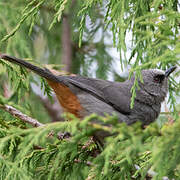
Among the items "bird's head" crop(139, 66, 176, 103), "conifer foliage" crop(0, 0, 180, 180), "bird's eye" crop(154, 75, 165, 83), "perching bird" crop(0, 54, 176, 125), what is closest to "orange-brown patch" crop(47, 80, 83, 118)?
"perching bird" crop(0, 54, 176, 125)

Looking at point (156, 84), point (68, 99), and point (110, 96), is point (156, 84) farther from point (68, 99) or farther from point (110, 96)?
point (68, 99)

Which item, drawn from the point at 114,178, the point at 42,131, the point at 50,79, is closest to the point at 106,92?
the point at 50,79

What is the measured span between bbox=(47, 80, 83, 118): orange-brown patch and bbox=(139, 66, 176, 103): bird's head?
742mm

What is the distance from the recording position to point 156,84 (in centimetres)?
345

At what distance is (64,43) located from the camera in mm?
5285

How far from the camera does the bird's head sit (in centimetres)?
336

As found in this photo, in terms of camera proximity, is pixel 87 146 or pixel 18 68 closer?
pixel 87 146

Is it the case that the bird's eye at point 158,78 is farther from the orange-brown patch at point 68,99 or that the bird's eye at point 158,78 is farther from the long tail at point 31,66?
the long tail at point 31,66

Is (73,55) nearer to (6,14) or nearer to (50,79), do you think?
(6,14)

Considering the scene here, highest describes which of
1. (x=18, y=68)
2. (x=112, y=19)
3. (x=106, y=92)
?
(x=112, y=19)

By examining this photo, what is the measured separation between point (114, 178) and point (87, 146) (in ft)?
1.69

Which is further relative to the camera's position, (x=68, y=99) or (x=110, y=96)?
(x=110, y=96)

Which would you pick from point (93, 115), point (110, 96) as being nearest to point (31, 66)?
point (110, 96)

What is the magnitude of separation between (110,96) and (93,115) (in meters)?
1.72
